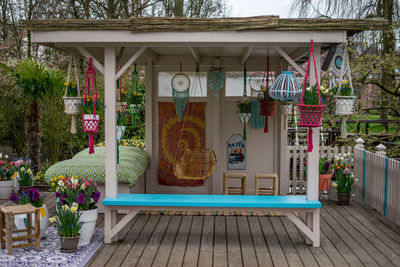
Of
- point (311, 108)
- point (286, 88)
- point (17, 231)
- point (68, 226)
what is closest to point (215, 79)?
point (286, 88)

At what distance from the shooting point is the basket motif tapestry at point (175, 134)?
7.85m

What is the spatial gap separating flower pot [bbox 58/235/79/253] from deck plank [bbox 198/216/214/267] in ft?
4.51

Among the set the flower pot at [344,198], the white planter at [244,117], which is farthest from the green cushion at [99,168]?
the flower pot at [344,198]

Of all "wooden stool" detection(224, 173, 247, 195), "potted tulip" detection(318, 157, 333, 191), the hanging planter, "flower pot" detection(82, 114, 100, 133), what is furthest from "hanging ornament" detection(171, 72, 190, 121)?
"potted tulip" detection(318, 157, 333, 191)

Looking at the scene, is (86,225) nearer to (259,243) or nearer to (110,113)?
(110,113)

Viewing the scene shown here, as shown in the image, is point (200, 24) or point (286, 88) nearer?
point (200, 24)

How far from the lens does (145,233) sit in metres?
5.79

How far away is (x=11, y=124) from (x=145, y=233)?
6.30 meters

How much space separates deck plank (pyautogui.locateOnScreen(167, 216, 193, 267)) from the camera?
4.78m

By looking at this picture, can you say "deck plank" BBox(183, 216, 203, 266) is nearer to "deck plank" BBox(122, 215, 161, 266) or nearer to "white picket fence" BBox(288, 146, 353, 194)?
"deck plank" BBox(122, 215, 161, 266)

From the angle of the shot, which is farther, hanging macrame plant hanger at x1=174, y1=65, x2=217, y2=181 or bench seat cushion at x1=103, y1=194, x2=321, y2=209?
hanging macrame plant hanger at x1=174, y1=65, x2=217, y2=181

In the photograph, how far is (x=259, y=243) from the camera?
541 centimetres

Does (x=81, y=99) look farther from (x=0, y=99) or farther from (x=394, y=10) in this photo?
(x=394, y=10)

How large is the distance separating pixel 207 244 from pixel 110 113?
1.92 meters
